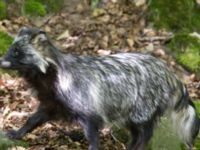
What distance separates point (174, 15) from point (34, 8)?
2323 mm

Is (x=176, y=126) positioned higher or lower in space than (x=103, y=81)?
lower

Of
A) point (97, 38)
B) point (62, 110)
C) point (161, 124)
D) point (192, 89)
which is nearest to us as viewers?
point (62, 110)

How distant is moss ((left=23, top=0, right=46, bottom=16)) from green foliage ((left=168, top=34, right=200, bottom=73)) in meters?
2.22

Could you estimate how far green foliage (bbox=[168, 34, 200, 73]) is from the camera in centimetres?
1012

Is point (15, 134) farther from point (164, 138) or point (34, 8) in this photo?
point (34, 8)

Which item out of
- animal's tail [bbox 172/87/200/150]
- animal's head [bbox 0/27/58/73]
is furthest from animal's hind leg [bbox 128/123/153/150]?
animal's head [bbox 0/27/58/73]

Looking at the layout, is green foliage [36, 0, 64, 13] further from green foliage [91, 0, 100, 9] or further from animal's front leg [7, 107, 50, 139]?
animal's front leg [7, 107, 50, 139]

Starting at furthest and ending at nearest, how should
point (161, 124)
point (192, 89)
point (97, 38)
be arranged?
point (97, 38) → point (192, 89) → point (161, 124)

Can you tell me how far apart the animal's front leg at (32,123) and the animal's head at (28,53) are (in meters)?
0.68

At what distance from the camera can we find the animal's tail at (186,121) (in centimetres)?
751

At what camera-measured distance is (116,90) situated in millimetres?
6965

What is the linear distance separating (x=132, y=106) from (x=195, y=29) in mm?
4112

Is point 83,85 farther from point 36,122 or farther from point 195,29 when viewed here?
point 195,29

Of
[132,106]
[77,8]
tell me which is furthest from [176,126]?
[77,8]
